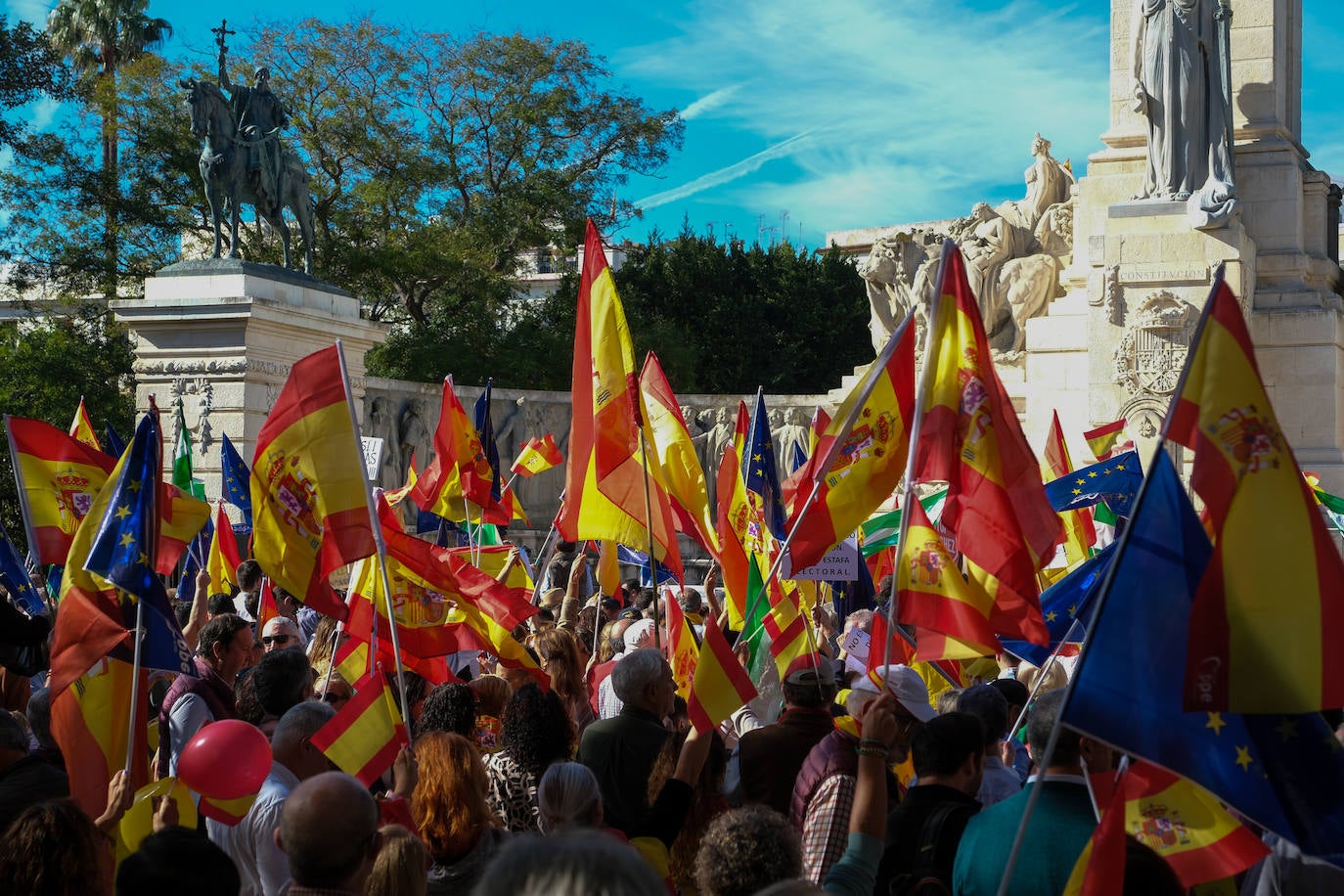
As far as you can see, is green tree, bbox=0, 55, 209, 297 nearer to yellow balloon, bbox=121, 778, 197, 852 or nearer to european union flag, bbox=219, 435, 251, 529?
european union flag, bbox=219, 435, 251, 529

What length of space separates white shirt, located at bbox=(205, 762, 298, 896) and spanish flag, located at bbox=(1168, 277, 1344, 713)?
2.50m

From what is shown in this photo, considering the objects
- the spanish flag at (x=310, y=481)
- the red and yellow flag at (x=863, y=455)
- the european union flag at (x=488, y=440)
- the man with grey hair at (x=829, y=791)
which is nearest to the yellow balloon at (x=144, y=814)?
the man with grey hair at (x=829, y=791)

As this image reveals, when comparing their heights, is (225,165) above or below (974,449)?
above

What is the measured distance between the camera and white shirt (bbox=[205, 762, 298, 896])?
15.2 feet

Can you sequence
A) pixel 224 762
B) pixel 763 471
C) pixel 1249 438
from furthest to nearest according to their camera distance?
pixel 763 471 → pixel 224 762 → pixel 1249 438

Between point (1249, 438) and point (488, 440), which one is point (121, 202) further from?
point (1249, 438)

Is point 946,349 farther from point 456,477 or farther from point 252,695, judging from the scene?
point 456,477

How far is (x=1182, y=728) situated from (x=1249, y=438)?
692mm

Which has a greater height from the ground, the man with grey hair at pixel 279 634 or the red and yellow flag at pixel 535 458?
the red and yellow flag at pixel 535 458

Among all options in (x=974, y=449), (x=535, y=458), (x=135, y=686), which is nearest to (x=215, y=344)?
(x=535, y=458)

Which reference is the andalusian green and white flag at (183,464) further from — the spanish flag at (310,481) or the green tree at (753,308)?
the green tree at (753,308)

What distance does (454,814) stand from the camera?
4508 mm

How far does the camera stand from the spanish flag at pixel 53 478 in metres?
8.63

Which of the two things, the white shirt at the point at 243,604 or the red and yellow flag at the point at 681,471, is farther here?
the white shirt at the point at 243,604
